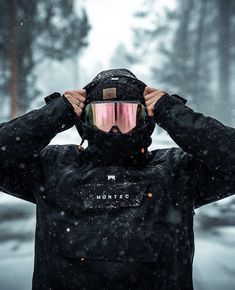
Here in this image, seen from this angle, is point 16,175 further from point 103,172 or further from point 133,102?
point 133,102

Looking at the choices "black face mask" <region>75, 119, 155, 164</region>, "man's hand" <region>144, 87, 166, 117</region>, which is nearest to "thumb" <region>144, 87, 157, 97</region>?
"man's hand" <region>144, 87, 166, 117</region>

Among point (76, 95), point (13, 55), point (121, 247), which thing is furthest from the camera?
point (13, 55)

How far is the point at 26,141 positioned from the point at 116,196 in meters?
0.54

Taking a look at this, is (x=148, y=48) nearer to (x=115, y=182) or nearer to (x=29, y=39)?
(x=29, y=39)

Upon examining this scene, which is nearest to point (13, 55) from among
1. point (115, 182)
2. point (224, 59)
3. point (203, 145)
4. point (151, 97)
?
point (224, 59)

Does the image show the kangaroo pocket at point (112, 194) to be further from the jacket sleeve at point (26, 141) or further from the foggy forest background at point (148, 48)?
the foggy forest background at point (148, 48)

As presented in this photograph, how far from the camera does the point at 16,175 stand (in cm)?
203

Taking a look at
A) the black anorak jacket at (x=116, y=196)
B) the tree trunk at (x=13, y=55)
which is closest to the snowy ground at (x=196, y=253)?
the black anorak jacket at (x=116, y=196)

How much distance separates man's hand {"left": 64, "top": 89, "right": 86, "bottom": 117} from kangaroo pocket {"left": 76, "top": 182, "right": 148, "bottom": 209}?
0.41m

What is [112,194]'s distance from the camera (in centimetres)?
193

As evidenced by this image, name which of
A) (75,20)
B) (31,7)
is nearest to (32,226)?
(31,7)

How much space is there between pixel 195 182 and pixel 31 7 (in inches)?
642

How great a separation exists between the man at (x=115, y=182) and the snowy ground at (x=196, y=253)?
1726 mm

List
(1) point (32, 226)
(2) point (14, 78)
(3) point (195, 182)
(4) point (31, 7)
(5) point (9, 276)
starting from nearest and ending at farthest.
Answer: (3) point (195, 182) < (5) point (9, 276) < (1) point (32, 226) < (2) point (14, 78) < (4) point (31, 7)
